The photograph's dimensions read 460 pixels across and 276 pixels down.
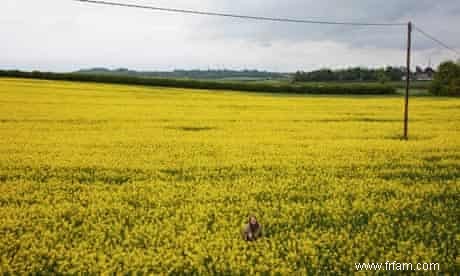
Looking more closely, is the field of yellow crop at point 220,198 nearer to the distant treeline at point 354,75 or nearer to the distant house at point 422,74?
the distant treeline at point 354,75

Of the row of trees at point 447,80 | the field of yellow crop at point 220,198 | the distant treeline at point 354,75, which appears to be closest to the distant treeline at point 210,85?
the row of trees at point 447,80

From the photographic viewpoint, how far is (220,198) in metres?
9.48

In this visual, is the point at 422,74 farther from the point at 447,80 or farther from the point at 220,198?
the point at 220,198

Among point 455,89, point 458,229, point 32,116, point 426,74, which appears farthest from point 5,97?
point 426,74

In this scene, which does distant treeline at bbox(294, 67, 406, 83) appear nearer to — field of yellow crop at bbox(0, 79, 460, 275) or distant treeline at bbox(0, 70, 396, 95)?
distant treeline at bbox(0, 70, 396, 95)

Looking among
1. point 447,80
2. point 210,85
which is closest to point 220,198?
point 210,85

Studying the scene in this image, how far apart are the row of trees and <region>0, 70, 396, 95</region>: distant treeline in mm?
13749

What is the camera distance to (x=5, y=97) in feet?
92.8

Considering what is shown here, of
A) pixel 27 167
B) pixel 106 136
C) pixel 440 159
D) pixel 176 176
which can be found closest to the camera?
pixel 176 176

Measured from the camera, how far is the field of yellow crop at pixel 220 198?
666 cm

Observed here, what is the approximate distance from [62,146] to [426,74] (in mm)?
93240

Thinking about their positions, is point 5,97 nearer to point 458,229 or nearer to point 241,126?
point 241,126

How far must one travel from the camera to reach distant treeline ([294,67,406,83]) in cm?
7925

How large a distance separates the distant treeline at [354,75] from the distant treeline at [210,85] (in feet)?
77.1
